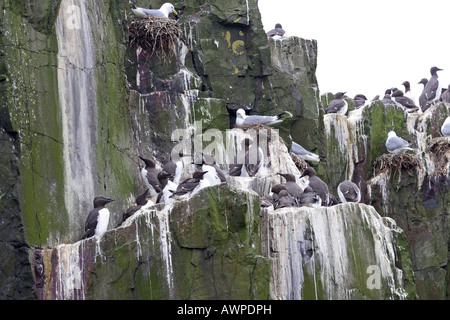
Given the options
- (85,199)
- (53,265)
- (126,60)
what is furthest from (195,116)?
(53,265)

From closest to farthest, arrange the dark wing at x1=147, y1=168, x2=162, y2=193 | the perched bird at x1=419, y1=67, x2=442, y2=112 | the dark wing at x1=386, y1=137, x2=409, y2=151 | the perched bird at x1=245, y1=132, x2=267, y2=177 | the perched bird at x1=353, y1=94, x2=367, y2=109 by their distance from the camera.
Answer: the dark wing at x1=147, y1=168, x2=162, y2=193 < the perched bird at x1=245, y1=132, x2=267, y2=177 < the dark wing at x1=386, y1=137, x2=409, y2=151 < the perched bird at x1=419, y1=67, x2=442, y2=112 < the perched bird at x1=353, y1=94, x2=367, y2=109

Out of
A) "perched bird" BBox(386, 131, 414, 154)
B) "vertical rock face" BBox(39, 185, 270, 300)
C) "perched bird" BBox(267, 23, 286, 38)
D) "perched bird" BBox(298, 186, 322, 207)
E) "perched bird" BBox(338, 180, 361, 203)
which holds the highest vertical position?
"perched bird" BBox(267, 23, 286, 38)

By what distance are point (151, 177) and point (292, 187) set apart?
2342mm

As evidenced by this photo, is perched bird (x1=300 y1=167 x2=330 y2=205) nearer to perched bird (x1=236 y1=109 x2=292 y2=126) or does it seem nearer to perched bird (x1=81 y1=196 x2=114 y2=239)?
perched bird (x1=236 y1=109 x2=292 y2=126)

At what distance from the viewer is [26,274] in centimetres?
1423

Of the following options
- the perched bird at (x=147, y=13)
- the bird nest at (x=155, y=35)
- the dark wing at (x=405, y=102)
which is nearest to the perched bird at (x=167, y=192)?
the bird nest at (x=155, y=35)

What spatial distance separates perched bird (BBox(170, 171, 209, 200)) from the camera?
1628cm

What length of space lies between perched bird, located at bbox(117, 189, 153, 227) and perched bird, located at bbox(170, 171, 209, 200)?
1.47ft

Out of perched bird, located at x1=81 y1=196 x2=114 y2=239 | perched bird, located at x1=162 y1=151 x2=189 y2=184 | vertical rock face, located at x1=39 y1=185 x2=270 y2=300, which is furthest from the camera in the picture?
perched bird, located at x1=162 y1=151 x2=189 y2=184

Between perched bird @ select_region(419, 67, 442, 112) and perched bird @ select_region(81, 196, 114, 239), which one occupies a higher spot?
perched bird @ select_region(419, 67, 442, 112)

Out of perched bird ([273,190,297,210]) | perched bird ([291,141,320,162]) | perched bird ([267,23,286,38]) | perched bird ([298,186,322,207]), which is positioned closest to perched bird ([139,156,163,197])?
perched bird ([273,190,297,210])

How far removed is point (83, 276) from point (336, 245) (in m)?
3.74
